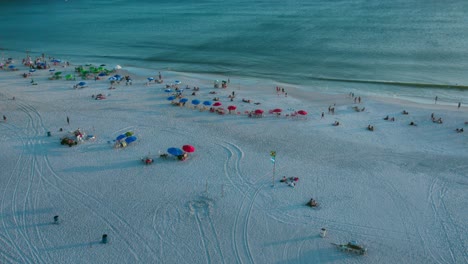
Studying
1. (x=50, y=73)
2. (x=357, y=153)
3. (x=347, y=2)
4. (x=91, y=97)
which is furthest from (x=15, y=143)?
(x=347, y=2)

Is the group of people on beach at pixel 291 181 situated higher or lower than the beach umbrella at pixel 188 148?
lower

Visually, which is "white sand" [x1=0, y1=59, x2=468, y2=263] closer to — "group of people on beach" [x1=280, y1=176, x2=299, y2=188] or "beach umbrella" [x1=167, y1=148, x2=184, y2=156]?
"group of people on beach" [x1=280, y1=176, x2=299, y2=188]

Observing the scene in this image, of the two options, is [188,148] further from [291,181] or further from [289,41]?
[289,41]

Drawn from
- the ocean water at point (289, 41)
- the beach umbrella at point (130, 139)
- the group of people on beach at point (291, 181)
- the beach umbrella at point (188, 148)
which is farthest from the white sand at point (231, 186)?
the ocean water at point (289, 41)

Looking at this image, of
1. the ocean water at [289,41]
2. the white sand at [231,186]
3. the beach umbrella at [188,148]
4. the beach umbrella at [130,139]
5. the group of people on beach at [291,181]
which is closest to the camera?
the white sand at [231,186]

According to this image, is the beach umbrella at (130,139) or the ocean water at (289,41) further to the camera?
the ocean water at (289,41)

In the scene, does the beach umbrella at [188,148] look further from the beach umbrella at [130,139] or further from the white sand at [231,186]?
the beach umbrella at [130,139]

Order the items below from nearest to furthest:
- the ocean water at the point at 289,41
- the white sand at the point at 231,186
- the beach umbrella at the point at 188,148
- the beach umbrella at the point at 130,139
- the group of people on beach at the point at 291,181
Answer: the white sand at the point at 231,186 < the group of people on beach at the point at 291,181 < the beach umbrella at the point at 188,148 < the beach umbrella at the point at 130,139 < the ocean water at the point at 289,41
